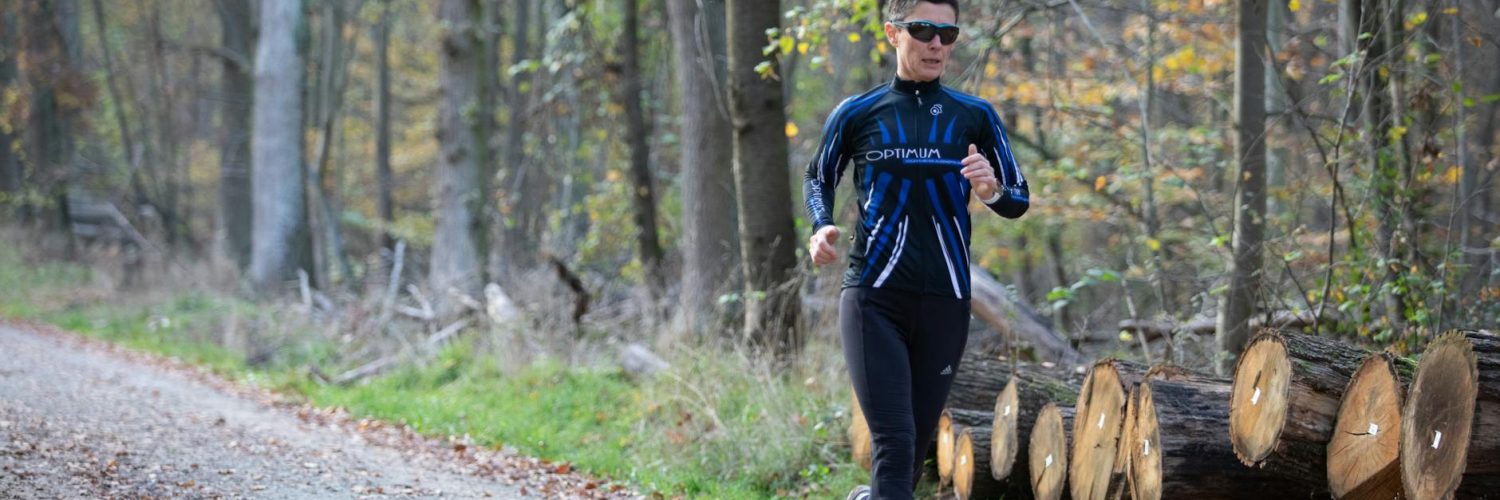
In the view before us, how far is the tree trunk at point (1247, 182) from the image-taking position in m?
7.11

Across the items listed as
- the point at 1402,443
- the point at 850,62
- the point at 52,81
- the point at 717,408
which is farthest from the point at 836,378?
the point at 52,81

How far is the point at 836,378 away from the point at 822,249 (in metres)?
3.38

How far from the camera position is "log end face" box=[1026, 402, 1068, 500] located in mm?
5156

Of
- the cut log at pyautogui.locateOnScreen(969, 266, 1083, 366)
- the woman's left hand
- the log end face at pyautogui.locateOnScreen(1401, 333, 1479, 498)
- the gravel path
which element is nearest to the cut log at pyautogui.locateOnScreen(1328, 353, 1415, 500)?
the log end face at pyautogui.locateOnScreen(1401, 333, 1479, 498)

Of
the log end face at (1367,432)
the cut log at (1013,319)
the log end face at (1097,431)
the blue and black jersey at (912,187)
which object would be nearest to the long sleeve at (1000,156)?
the blue and black jersey at (912,187)

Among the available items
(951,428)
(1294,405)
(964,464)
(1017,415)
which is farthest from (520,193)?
(1294,405)

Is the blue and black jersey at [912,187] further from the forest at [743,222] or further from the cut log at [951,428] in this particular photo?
the cut log at [951,428]

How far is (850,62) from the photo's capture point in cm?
1648

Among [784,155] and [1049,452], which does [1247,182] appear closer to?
[784,155]

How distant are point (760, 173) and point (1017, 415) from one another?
10.9 ft

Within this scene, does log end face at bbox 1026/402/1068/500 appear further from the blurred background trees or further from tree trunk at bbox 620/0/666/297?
tree trunk at bbox 620/0/666/297

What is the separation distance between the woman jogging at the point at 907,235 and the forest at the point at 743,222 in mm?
972

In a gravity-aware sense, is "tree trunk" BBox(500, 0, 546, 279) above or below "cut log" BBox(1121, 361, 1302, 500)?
above

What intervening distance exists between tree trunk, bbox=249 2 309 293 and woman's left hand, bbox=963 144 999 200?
1540cm
